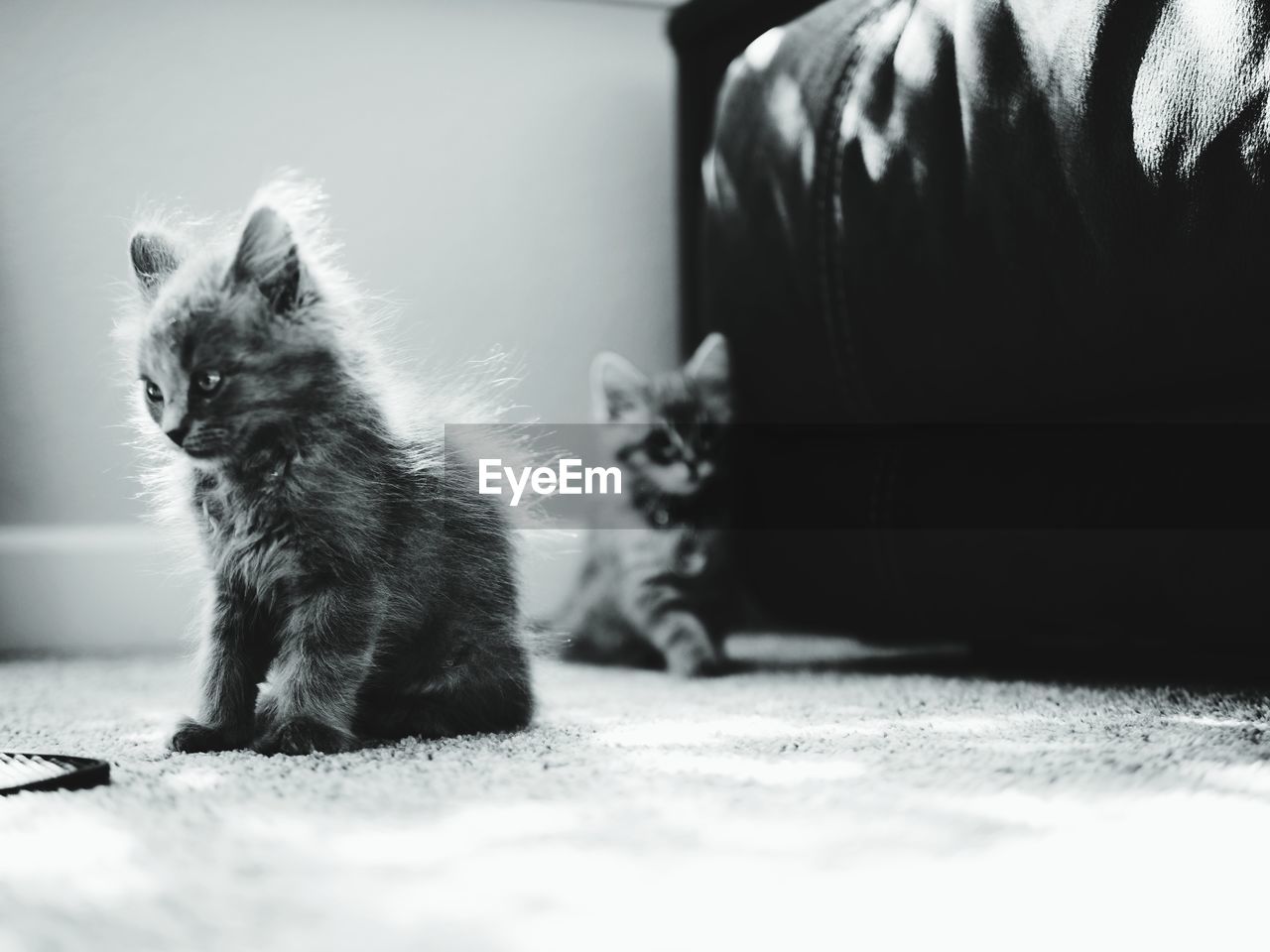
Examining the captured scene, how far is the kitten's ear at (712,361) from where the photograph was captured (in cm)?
143

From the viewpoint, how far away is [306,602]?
29.0 inches

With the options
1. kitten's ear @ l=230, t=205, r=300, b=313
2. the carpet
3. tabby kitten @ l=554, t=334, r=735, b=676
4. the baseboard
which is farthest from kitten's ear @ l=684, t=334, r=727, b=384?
kitten's ear @ l=230, t=205, r=300, b=313

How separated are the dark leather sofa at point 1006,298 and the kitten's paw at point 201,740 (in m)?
0.73

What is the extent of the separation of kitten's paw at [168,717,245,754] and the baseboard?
0.40 m

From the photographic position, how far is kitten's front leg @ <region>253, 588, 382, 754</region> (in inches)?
28.3

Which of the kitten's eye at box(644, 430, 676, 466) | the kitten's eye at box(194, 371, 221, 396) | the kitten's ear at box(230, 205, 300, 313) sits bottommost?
the kitten's eye at box(644, 430, 676, 466)

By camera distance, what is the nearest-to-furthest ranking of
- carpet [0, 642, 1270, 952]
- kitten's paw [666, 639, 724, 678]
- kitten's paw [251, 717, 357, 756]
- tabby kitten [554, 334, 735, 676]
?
carpet [0, 642, 1270, 952] < kitten's paw [251, 717, 357, 756] < kitten's paw [666, 639, 724, 678] < tabby kitten [554, 334, 735, 676]

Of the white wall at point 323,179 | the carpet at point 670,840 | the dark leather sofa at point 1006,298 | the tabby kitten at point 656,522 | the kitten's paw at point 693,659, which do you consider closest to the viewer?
the carpet at point 670,840

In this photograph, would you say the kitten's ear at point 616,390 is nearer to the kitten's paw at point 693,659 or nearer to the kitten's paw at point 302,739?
the kitten's paw at point 693,659

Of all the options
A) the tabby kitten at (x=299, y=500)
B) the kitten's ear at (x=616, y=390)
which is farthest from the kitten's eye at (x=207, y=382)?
the kitten's ear at (x=616, y=390)

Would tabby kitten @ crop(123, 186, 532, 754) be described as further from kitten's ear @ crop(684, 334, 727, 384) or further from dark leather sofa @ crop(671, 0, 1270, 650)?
kitten's ear @ crop(684, 334, 727, 384)

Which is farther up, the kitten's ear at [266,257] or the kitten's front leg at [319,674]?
the kitten's ear at [266,257]

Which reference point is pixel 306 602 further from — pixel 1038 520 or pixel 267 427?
pixel 1038 520

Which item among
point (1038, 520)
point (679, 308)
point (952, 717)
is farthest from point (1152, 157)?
point (679, 308)
